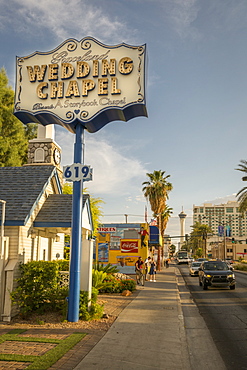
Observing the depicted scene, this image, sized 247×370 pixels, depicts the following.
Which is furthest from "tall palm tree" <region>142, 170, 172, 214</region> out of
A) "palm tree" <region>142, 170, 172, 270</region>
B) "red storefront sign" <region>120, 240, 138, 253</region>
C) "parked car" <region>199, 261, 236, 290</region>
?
"parked car" <region>199, 261, 236, 290</region>

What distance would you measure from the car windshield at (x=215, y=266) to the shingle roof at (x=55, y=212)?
12016 millimetres

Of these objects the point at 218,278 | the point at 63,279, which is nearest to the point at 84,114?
the point at 63,279

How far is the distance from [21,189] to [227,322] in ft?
28.3

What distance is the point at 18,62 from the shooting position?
13.0 meters

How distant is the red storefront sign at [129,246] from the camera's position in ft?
119

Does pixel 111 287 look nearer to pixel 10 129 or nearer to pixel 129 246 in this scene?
pixel 129 246

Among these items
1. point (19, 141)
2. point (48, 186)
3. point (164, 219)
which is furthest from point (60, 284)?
point (164, 219)

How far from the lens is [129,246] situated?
120ft

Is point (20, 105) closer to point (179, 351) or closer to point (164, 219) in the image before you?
point (179, 351)

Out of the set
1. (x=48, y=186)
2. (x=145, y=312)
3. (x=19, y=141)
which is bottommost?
(x=145, y=312)

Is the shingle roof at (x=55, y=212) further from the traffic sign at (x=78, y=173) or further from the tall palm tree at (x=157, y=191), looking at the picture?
the tall palm tree at (x=157, y=191)

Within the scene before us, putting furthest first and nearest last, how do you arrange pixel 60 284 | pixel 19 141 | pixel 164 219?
pixel 164 219 < pixel 19 141 < pixel 60 284

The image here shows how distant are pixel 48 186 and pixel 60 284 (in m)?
4.26

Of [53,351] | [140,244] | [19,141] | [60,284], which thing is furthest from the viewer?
[19,141]
